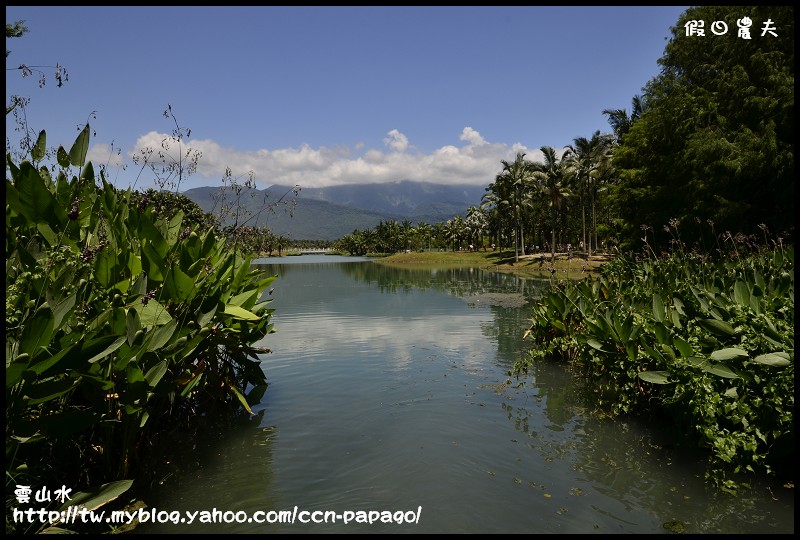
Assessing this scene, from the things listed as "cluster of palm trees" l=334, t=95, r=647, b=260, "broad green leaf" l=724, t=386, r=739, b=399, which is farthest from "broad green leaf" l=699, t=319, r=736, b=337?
"cluster of palm trees" l=334, t=95, r=647, b=260

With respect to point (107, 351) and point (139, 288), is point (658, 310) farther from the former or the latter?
point (107, 351)

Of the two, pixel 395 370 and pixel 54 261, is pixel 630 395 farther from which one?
pixel 54 261

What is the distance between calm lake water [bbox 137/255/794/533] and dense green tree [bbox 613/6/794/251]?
540 inches

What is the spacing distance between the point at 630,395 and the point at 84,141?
26.3 ft

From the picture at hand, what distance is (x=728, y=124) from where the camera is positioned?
22719mm

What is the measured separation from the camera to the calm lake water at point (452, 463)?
4707mm

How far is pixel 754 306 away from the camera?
5703mm

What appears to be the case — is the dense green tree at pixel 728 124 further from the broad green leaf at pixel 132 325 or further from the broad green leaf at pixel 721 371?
the broad green leaf at pixel 132 325

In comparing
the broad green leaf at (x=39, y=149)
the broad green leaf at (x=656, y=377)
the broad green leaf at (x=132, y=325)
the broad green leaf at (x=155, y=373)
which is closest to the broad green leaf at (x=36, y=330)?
the broad green leaf at (x=132, y=325)

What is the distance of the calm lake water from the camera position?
185 inches

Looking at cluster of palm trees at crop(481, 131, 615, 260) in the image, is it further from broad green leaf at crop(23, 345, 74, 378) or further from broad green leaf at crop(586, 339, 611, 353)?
broad green leaf at crop(23, 345, 74, 378)

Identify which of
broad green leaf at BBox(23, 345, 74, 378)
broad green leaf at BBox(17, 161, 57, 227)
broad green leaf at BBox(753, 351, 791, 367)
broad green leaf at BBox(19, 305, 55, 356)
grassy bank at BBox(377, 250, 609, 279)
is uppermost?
broad green leaf at BBox(17, 161, 57, 227)

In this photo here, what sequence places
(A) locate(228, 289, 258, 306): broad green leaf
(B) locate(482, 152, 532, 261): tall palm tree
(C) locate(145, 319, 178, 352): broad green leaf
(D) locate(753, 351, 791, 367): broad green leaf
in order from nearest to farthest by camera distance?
(C) locate(145, 319, 178, 352): broad green leaf → (D) locate(753, 351, 791, 367): broad green leaf → (A) locate(228, 289, 258, 306): broad green leaf → (B) locate(482, 152, 532, 261): tall palm tree

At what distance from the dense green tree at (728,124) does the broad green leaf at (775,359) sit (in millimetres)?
15481
